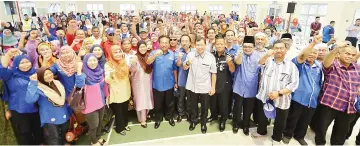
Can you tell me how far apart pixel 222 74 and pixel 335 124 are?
1630 millimetres

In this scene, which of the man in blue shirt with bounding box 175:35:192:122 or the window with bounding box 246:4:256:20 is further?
the window with bounding box 246:4:256:20

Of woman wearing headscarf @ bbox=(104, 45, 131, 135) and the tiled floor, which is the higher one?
woman wearing headscarf @ bbox=(104, 45, 131, 135)

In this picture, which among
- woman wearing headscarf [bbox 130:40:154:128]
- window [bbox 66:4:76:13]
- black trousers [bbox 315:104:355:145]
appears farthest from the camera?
window [bbox 66:4:76:13]

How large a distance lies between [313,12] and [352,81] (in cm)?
1292

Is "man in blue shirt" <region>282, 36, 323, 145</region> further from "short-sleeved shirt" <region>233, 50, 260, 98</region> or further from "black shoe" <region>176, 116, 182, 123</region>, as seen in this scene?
"black shoe" <region>176, 116, 182, 123</region>

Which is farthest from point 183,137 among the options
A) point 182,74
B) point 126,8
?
point 126,8

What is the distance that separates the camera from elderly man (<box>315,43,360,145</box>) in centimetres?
259

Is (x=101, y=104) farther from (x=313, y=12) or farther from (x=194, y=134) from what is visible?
(x=313, y=12)

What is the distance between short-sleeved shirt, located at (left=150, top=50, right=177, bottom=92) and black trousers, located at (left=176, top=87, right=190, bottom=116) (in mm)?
250

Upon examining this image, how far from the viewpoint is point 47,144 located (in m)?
2.80

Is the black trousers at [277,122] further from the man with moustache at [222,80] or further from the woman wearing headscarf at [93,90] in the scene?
the woman wearing headscarf at [93,90]

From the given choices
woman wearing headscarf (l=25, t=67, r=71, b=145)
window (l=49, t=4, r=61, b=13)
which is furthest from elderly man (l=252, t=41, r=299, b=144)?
window (l=49, t=4, r=61, b=13)

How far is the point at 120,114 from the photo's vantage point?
3207 mm

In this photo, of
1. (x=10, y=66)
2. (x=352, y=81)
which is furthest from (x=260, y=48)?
(x=10, y=66)
